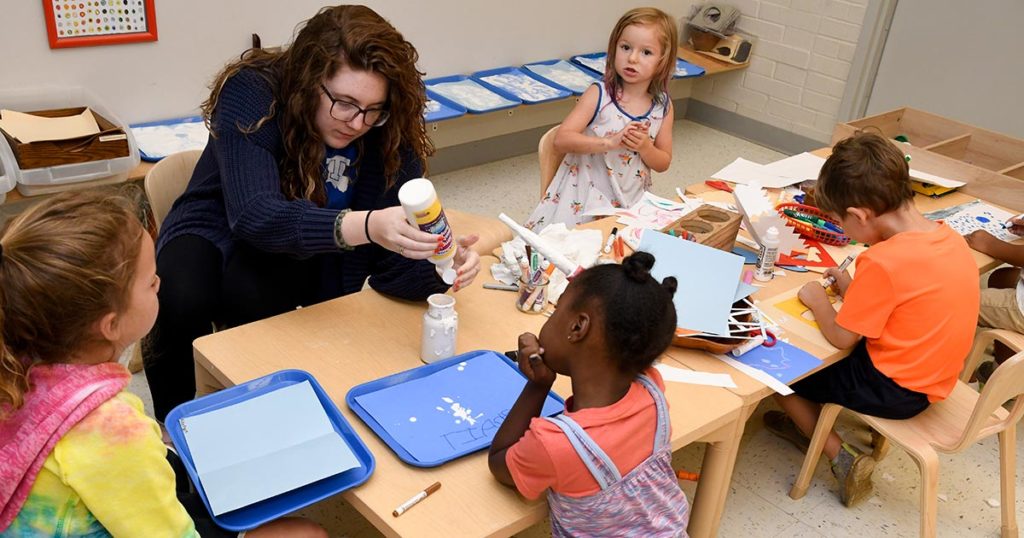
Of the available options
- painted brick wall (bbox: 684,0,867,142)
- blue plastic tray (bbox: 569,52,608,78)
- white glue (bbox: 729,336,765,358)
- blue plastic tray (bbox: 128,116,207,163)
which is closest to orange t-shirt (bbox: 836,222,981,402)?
white glue (bbox: 729,336,765,358)

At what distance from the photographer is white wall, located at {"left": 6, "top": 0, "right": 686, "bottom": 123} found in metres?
2.99

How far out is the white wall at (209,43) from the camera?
2992 mm

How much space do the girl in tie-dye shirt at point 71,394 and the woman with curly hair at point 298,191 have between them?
0.56 meters

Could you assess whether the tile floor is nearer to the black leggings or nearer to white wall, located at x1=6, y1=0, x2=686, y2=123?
the black leggings

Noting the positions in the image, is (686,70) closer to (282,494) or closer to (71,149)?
(71,149)

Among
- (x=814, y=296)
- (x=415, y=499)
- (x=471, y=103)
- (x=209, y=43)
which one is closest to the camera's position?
(x=415, y=499)

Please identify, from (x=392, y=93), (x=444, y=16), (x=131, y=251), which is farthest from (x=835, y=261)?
(x=444, y=16)

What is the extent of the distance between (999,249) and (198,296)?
7.28 ft

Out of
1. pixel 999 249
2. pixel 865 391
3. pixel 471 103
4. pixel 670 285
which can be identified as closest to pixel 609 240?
pixel 865 391

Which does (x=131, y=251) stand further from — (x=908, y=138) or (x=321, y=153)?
(x=908, y=138)

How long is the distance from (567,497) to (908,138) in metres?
2.72

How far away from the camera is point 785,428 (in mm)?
2686

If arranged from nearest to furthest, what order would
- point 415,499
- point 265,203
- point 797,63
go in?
1. point 415,499
2. point 265,203
3. point 797,63

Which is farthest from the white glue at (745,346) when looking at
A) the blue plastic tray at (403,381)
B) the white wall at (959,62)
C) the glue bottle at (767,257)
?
the white wall at (959,62)
